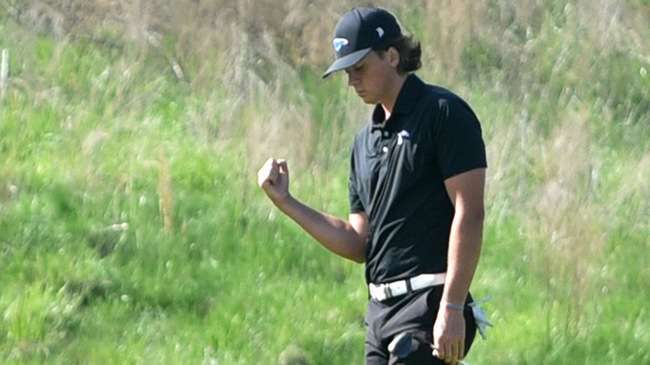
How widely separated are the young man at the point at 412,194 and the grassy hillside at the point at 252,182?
7.14ft

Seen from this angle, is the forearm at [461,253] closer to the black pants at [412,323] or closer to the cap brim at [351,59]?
the black pants at [412,323]

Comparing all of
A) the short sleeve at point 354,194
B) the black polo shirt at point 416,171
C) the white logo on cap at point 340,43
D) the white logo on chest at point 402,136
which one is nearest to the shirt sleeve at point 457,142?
the black polo shirt at point 416,171

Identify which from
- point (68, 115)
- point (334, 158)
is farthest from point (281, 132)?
point (68, 115)

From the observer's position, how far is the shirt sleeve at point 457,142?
490 centimetres

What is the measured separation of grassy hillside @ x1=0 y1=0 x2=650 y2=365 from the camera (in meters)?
7.50

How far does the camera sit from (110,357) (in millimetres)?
7066

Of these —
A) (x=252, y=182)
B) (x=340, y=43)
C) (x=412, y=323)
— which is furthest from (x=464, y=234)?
(x=252, y=182)

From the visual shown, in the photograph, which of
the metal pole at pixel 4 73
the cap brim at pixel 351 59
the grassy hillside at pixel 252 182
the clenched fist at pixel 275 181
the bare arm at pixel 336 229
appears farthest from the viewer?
the metal pole at pixel 4 73

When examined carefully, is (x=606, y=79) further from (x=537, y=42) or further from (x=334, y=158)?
(x=334, y=158)

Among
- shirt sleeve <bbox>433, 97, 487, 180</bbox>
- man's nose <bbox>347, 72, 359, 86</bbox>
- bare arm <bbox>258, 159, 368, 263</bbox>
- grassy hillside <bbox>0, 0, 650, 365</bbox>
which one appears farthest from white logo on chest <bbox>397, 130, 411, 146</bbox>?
grassy hillside <bbox>0, 0, 650, 365</bbox>

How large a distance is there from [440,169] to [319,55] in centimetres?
636

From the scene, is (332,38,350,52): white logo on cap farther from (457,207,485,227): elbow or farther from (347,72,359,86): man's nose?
(457,207,485,227): elbow

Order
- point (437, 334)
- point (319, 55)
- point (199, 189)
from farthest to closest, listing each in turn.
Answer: point (319, 55) → point (199, 189) → point (437, 334)

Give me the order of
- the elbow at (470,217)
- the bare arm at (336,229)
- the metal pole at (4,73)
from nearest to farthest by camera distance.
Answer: the elbow at (470,217) < the bare arm at (336,229) < the metal pole at (4,73)
